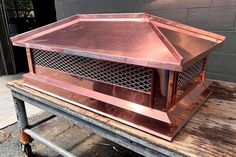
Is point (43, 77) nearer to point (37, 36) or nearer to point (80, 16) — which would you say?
point (37, 36)

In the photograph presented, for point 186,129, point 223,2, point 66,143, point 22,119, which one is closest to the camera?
point 186,129

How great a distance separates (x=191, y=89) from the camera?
3.57ft

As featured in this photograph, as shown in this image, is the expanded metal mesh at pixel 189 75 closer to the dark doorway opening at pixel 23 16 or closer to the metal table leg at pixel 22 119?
the metal table leg at pixel 22 119

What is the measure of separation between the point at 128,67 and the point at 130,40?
0.13 meters

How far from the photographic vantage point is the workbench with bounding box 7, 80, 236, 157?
0.76 metres

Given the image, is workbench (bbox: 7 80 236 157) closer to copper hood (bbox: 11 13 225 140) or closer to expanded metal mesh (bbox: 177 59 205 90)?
copper hood (bbox: 11 13 225 140)

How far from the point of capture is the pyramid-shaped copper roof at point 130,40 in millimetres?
800

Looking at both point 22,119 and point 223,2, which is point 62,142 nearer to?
point 22,119

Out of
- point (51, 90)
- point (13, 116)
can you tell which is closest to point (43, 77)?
point (51, 90)

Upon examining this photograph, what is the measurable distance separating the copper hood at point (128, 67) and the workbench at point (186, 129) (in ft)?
0.11

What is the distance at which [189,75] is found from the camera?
1057 millimetres

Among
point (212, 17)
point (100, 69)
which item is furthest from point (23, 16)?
point (100, 69)

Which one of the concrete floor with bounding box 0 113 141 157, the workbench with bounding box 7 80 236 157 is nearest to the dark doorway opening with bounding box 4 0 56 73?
the concrete floor with bounding box 0 113 141 157

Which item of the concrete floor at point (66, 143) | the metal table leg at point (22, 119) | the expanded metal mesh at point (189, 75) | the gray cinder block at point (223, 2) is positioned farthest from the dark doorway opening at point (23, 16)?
the expanded metal mesh at point (189, 75)
